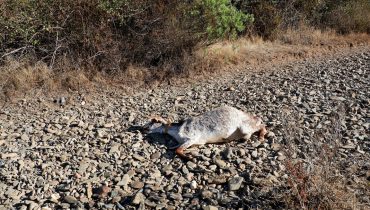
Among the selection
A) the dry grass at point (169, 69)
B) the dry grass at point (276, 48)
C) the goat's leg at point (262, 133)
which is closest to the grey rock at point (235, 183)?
the goat's leg at point (262, 133)

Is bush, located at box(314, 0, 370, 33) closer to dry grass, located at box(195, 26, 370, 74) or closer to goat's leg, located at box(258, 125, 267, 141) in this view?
dry grass, located at box(195, 26, 370, 74)

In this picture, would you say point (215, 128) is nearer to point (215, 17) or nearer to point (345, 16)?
point (215, 17)

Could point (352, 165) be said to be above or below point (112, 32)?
below

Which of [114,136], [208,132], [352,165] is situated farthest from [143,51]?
[352,165]

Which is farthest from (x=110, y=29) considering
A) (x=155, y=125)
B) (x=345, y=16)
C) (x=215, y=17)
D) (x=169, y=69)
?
(x=345, y=16)

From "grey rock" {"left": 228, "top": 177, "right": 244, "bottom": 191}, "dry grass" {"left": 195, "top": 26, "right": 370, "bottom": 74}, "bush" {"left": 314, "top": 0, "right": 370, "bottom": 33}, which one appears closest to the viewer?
"grey rock" {"left": 228, "top": 177, "right": 244, "bottom": 191}

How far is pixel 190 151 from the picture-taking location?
4.67m

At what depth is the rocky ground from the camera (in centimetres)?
399

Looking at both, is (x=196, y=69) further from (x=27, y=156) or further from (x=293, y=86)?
(x=27, y=156)

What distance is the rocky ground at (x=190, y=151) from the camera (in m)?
3.99

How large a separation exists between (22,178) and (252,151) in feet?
8.27

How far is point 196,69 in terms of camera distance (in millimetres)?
6887

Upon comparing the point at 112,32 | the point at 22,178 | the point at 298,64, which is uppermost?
the point at 112,32

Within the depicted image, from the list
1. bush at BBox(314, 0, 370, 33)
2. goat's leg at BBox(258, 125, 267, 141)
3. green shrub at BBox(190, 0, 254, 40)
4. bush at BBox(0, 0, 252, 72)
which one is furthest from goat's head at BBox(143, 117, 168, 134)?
bush at BBox(314, 0, 370, 33)
